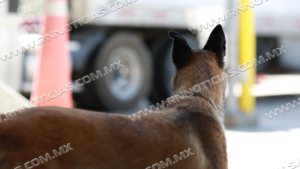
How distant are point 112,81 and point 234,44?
2221mm

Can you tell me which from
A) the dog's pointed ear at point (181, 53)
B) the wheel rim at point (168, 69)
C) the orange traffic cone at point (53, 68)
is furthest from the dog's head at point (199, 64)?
the wheel rim at point (168, 69)

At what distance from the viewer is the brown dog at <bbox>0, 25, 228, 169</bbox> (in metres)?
1.97

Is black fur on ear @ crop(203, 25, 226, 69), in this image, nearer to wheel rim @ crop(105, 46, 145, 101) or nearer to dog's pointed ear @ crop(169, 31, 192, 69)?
dog's pointed ear @ crop(169, 31, 192, 69)

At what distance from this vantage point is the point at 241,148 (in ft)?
15.9

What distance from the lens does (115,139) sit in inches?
82.8

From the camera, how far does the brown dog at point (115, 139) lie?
197 cm

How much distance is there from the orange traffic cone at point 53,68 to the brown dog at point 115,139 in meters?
2.89

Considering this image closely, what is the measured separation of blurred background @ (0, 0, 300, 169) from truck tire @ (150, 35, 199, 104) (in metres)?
0.02

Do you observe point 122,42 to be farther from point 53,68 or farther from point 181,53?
point 181,53

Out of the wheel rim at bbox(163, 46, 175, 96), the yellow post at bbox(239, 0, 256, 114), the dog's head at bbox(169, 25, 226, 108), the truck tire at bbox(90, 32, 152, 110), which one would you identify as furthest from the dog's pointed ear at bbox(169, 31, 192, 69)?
the wheel rim at bbox(163, 46, 175, 96)

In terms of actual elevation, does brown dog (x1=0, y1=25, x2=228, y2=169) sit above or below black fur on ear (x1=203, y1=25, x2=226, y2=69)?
below

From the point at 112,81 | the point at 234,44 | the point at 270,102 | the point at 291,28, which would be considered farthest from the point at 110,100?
the point at 291,28

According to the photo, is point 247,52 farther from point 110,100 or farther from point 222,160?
point 222,160

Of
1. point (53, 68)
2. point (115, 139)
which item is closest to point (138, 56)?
point (53, 68)
